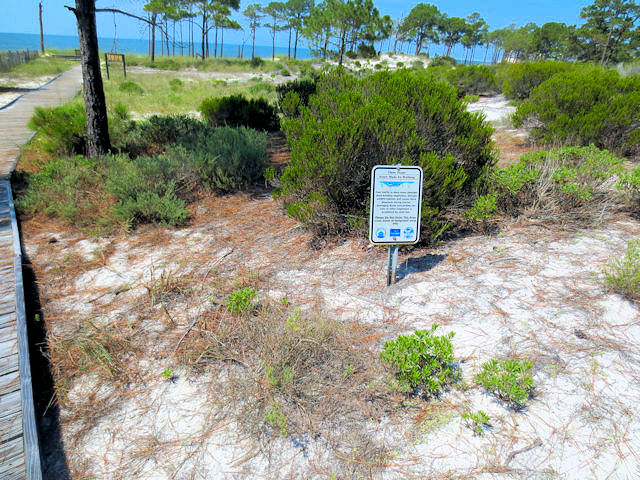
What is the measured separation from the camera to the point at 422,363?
2.23m

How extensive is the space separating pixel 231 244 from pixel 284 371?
2.31 meters

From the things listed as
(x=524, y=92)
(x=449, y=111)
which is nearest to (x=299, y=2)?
(x=524, y=92)

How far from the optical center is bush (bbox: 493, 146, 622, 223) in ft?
12.7

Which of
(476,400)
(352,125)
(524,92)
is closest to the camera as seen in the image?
(476,400)

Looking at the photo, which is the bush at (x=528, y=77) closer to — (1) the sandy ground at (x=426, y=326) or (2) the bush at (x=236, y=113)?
(2) the bush at (x=236, y=113)

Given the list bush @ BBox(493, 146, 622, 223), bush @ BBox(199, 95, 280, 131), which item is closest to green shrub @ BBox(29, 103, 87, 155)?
bush @ BBox(199, 95, 280, 131)

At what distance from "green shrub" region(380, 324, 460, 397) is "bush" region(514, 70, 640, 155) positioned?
5763 mm

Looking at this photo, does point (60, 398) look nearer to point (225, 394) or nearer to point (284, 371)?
point (225, 394)

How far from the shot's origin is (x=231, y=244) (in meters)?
4.27

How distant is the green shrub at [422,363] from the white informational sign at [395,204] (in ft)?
3.12

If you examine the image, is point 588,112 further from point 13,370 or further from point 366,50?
point 366,50

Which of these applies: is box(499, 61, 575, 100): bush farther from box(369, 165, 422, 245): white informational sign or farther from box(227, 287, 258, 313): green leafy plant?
box(227, 287, 258, 313): green leafy plant

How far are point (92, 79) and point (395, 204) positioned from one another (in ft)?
20.1

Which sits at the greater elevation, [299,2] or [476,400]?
[299,2]
